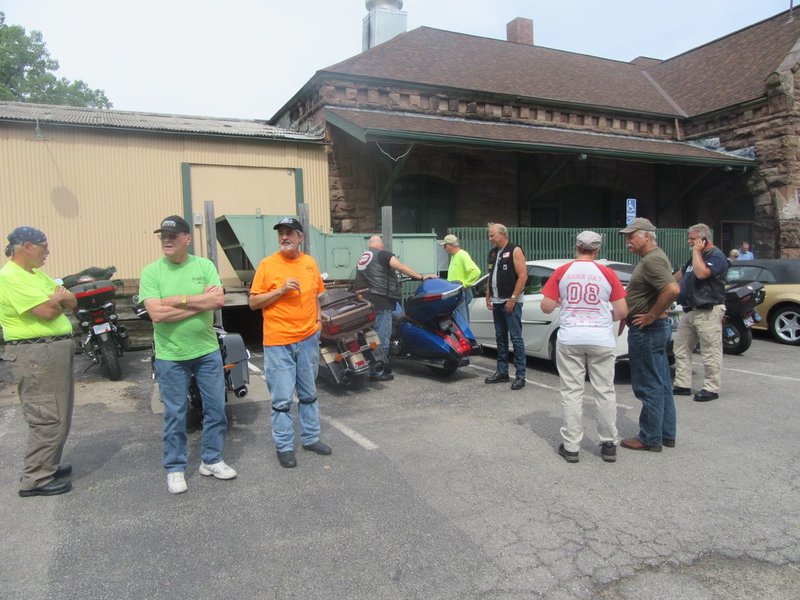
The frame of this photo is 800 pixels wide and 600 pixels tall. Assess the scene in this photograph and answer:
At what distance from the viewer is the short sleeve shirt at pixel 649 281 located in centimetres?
441

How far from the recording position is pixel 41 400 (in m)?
3.93

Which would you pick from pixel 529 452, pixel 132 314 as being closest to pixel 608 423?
pixel 529 452

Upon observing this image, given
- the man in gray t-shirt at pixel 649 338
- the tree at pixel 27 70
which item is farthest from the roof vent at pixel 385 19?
the tree at pixel 27 70

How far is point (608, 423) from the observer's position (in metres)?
4.34

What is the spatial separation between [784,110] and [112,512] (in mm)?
17589

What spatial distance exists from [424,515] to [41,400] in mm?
2680

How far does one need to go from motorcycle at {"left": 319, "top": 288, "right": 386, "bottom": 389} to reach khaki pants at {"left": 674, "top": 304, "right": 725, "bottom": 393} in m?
3.34

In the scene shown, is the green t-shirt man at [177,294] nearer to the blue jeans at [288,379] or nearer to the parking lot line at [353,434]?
the blue jeans at [288,379]

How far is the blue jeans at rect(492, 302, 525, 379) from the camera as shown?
669cm

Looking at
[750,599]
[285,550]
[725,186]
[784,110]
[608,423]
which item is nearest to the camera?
[750,599]

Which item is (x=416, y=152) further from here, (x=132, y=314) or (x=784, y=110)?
(x=784, y=110)

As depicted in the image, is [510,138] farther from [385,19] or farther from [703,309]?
[385,19]

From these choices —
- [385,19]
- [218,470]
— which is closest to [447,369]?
[218,470]

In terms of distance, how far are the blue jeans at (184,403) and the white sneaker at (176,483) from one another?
0.04 meters
